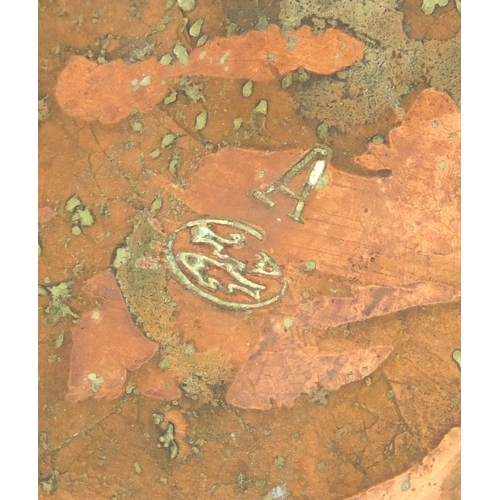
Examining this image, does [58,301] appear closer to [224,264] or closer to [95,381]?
[95,381]

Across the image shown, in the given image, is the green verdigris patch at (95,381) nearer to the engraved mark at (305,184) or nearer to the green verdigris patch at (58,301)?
the green verdigris patch at (58,301)

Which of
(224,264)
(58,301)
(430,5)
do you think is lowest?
(58,301)

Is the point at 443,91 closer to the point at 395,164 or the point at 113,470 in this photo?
the point at 395,164

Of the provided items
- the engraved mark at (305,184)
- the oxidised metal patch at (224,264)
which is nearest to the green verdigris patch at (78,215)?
the oxidised metal patch at (224,264)

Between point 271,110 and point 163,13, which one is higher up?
point 163,13

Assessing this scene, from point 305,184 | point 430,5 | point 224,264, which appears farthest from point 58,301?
point 430,5

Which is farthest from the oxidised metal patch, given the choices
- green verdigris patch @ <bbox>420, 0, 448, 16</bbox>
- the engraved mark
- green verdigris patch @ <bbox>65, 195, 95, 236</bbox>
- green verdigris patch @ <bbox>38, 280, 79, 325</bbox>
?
green verdigris patch @ <bbox>420, 0, 448, 16</bbox>

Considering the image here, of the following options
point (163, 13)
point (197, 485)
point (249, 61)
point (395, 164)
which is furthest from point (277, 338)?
point (163, 13)
